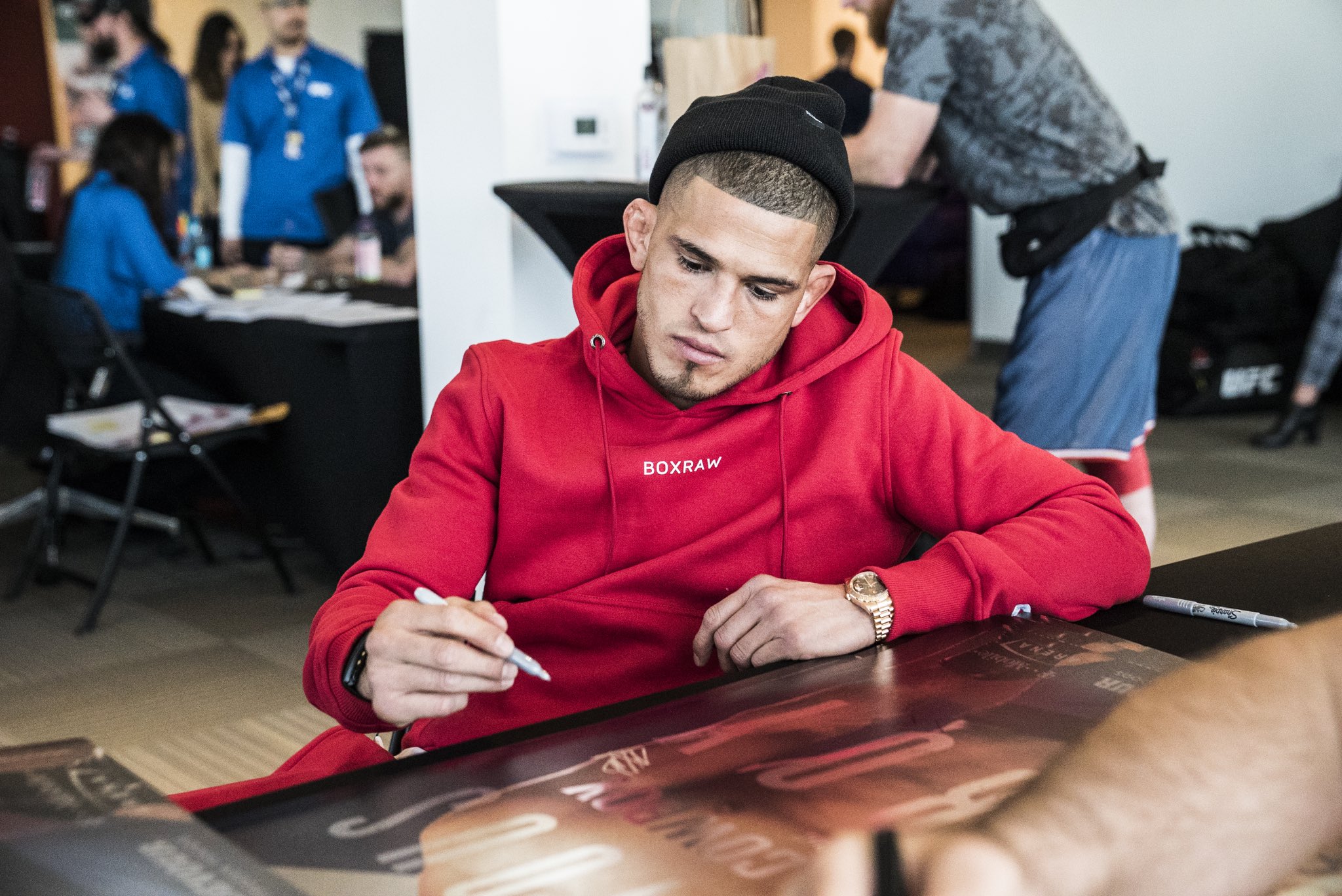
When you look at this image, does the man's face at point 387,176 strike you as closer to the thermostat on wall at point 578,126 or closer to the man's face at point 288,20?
the man's face at point 288,20

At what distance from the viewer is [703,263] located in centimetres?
119

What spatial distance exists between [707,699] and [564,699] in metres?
0.41

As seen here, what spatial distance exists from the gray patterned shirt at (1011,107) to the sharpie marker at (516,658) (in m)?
1.56

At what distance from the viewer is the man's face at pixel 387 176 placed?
4.21 metres

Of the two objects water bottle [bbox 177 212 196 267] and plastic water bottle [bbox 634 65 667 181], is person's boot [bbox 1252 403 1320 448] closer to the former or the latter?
plastic water bottle [bbox 634 65 667 181]

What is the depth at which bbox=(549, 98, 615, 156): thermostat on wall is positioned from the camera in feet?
8.16

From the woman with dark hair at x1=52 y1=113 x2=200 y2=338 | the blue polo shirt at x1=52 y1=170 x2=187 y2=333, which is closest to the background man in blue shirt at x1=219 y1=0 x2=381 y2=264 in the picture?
the woman with dark hair at x1=52 y1=113 x2=200 y2=338

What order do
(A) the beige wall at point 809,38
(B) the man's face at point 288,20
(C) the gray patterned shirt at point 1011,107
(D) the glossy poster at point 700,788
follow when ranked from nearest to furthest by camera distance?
(D) the glossy poster at point 700,788, (C) the gray patterned shirt at point 1011,107, (B) the man's face at point 288,20, (A) the beige wall at point 809,38

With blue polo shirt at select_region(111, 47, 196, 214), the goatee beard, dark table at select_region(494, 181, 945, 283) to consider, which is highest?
the goatee beard

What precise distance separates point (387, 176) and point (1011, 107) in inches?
103

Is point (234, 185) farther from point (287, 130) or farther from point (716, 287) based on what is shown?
point (716, 287)

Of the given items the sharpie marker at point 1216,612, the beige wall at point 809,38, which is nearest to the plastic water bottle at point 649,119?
the sharpie marker at point 1216,612

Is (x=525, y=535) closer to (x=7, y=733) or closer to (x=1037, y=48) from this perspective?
(x=1037, y=48)

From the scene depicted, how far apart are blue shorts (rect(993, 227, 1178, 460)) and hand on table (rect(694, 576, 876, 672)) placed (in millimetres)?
1352
